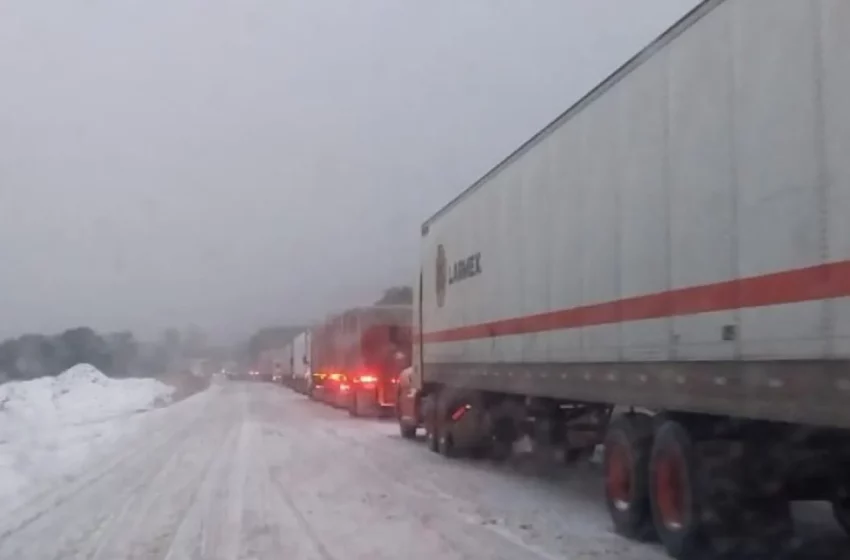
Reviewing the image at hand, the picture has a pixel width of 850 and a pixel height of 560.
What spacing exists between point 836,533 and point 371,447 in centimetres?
1433

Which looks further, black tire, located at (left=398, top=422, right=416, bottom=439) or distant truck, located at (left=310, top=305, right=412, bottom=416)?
distant truck, located at (left=310, top=305, right=412, bottom=416)

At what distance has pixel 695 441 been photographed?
10633 millimetres

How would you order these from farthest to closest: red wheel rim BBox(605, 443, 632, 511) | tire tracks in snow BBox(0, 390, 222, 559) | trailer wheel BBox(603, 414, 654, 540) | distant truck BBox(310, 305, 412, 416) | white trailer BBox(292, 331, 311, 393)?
white trailer BBox(292, 331, 311, 393), distant truck BBox(310, 305, 412, 416), red wheel rim BBox(605, 443, 632, 511), tire tracks in snow BBox(0, 390, 222, 559), trailer wheel BBox(603, 414, 654, 540)

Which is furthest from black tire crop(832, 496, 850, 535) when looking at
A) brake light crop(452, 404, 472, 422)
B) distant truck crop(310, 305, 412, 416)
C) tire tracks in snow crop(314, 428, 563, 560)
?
distant truck crop(310, 305, 412, 416)

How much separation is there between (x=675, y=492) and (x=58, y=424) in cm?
3034

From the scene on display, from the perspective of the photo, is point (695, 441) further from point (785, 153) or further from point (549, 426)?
point (549, 426)

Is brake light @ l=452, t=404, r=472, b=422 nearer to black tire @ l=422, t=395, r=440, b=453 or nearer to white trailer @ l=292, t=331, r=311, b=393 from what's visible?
black tire @ l=422, t=395, r=440, b=453

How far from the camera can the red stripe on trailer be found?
7.98m

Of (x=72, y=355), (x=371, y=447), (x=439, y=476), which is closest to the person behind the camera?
(x=439, y=476)

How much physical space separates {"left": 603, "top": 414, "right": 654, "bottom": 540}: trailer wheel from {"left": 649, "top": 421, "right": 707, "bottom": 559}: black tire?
0.27m

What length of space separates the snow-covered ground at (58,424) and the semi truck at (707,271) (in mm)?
7745

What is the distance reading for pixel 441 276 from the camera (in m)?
23.5

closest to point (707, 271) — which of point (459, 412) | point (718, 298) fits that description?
point (718, 298)

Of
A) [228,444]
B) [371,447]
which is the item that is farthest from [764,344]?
[228,444]
